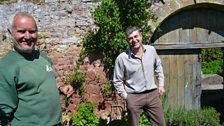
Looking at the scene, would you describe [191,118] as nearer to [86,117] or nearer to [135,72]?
[86,117]

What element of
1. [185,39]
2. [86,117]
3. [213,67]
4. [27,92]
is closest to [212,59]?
[213,67]

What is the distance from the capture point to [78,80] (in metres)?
6.39

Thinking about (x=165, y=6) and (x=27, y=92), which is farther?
(x=165, y=6)

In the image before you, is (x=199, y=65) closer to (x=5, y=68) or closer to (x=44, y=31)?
(x=44, y=31)

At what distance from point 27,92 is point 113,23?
342 centimetres

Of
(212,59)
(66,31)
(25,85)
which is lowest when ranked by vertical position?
(212,59)

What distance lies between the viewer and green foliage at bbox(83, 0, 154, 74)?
616 centimetres

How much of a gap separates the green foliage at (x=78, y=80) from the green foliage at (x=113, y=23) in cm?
44

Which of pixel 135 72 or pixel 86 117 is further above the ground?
pixel 135 72

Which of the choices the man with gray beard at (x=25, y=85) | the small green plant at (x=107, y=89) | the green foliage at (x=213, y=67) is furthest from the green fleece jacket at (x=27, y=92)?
the green foliage at (x=213, y=67)

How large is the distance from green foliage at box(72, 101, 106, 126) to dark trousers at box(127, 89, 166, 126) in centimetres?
120

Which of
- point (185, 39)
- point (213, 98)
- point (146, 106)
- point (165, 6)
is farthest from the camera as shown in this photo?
point (213, 98)

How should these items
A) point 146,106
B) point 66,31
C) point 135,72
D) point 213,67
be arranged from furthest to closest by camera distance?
point 213,67
point 66,31
point 146,106
point 135,72

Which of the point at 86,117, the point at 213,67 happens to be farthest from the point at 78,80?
the point at 213,67
